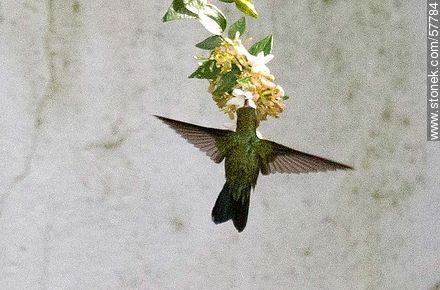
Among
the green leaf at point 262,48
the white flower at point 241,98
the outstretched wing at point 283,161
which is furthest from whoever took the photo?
the outstretched wing at point 283,161

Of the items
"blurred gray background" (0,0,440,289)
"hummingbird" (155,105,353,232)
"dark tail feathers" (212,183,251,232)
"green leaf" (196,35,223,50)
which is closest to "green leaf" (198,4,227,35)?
"green leaf" (196,35,223,50)

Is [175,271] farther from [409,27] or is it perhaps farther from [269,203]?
[409,27]

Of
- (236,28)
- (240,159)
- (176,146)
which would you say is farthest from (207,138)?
(176,146)

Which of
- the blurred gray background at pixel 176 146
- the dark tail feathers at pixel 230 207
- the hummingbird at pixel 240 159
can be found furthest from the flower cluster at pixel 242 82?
the blurred gray background at pixel 176 146

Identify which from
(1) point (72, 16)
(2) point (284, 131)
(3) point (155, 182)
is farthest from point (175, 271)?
(1) point (72, 16)

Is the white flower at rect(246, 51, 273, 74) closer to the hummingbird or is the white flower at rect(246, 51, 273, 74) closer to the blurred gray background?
the hummingbird

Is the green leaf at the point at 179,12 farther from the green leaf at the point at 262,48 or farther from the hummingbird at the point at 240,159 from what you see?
the hummingbird at the point at 240,159
